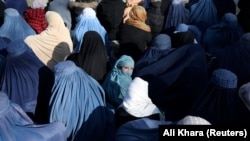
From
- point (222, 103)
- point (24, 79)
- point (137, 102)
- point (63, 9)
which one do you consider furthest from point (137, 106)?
point (63, 9)

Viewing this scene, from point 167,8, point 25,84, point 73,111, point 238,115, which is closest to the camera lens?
point 238,115

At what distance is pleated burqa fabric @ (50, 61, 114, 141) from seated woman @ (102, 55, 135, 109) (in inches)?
16.5

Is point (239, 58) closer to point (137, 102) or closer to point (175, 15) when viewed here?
point (137, 102)

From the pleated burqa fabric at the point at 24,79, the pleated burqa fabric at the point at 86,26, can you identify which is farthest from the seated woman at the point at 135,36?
the pleated burqa fabric at the point at 24,79

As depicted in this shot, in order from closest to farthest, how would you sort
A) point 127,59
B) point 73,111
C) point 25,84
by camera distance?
point 73,111
point 25,84
point 127,59

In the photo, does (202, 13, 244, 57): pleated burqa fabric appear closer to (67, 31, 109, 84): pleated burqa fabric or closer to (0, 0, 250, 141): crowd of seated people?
(0, 0, 250, 141): crowd of seated people

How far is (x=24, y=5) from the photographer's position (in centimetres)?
641

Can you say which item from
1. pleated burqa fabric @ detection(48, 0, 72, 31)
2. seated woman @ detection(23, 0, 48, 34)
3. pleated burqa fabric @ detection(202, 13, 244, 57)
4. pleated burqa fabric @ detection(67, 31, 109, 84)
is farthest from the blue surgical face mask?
pleated burqa fabric @ detection(48, 0, 72, 31)

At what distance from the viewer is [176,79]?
4.02 m

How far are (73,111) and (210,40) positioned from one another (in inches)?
104

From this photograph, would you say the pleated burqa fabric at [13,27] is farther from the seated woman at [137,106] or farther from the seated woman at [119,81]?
the seated woman at [137,106]

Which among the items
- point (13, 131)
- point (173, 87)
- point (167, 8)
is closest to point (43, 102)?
point (13, 131)

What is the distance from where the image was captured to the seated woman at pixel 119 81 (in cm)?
389

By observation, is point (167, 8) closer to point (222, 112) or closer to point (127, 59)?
point (127, 59)
